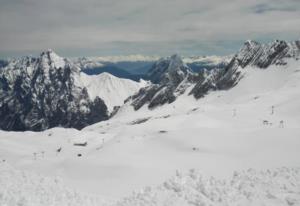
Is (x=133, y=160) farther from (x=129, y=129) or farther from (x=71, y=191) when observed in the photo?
(x=129, y=129)

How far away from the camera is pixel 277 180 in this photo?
86.4ft

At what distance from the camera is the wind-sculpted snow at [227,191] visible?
23469 millimetres

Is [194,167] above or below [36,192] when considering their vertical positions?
below

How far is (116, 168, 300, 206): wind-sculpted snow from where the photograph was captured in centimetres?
2347

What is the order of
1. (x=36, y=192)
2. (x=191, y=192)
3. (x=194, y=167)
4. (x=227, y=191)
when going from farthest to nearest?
1. (x=194, y=167)
2. (x=36, y=192)
3. (x=191, y=192)
4. (x=227, y=191)

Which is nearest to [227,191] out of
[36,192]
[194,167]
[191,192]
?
[191,192]

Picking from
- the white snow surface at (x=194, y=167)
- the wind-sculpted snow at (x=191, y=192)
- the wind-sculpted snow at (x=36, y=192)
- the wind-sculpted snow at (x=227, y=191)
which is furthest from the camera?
the wind-sculpted snow at (x=36, y=192)

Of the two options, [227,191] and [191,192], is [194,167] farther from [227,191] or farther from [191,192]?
[227,191]

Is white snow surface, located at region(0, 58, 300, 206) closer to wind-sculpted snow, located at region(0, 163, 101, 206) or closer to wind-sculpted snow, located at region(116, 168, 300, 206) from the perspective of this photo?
wind-sculpted snow, located at region(116, 168, 300, 206)

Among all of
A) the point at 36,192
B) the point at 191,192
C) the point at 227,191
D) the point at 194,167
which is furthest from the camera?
the point at 194,167

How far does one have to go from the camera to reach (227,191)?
2453 cm

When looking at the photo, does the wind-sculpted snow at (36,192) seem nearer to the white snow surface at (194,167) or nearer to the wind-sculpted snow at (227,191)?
the white snow surface at (194,167)

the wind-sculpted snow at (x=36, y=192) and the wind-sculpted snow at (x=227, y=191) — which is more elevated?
the wind-sculpted snow at (x=227, y=191)

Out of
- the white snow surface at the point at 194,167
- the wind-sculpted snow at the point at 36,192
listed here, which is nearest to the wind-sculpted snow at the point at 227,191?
the white snow surface at the point at 194,167
